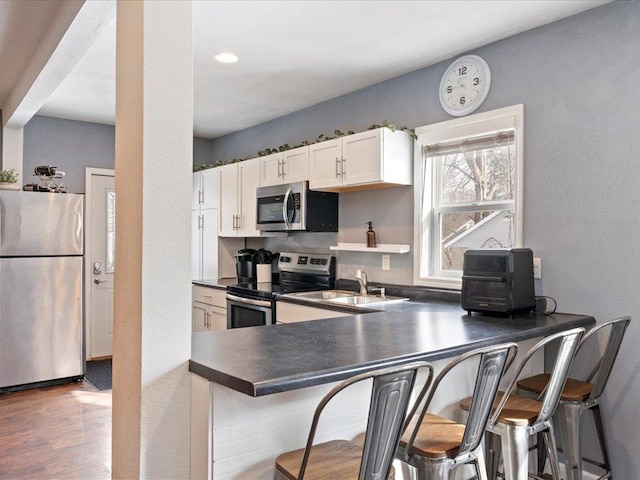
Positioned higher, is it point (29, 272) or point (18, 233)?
point (18, 233)

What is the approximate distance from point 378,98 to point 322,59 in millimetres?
652

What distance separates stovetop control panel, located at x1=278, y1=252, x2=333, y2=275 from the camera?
4125 millimetres

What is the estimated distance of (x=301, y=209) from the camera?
12.9ft

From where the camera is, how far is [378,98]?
370 cm

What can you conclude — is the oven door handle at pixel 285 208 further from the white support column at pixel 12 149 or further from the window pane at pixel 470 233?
the white support column at pixel 12 149

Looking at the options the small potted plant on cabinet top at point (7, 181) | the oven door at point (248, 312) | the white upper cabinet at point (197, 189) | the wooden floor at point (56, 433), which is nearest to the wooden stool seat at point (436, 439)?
the wooden floor at point (56, 433)

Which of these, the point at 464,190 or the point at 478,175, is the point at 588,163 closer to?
A: the point at 478,175

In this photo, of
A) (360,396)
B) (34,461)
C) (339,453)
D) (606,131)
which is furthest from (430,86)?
(34,461)

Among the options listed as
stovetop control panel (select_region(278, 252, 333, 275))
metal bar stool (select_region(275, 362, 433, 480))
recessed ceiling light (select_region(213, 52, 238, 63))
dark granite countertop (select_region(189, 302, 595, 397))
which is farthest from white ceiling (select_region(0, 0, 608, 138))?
metal bar stool (select_region(275, 362, 433, 480))

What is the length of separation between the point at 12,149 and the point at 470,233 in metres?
4.14

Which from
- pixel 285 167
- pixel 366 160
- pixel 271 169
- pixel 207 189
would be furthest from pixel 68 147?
pixel 366 160

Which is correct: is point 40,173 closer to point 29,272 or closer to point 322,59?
point 29,272

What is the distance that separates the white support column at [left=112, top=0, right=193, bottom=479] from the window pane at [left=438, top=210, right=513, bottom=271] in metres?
2.12

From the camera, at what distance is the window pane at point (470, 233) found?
9.82ft
